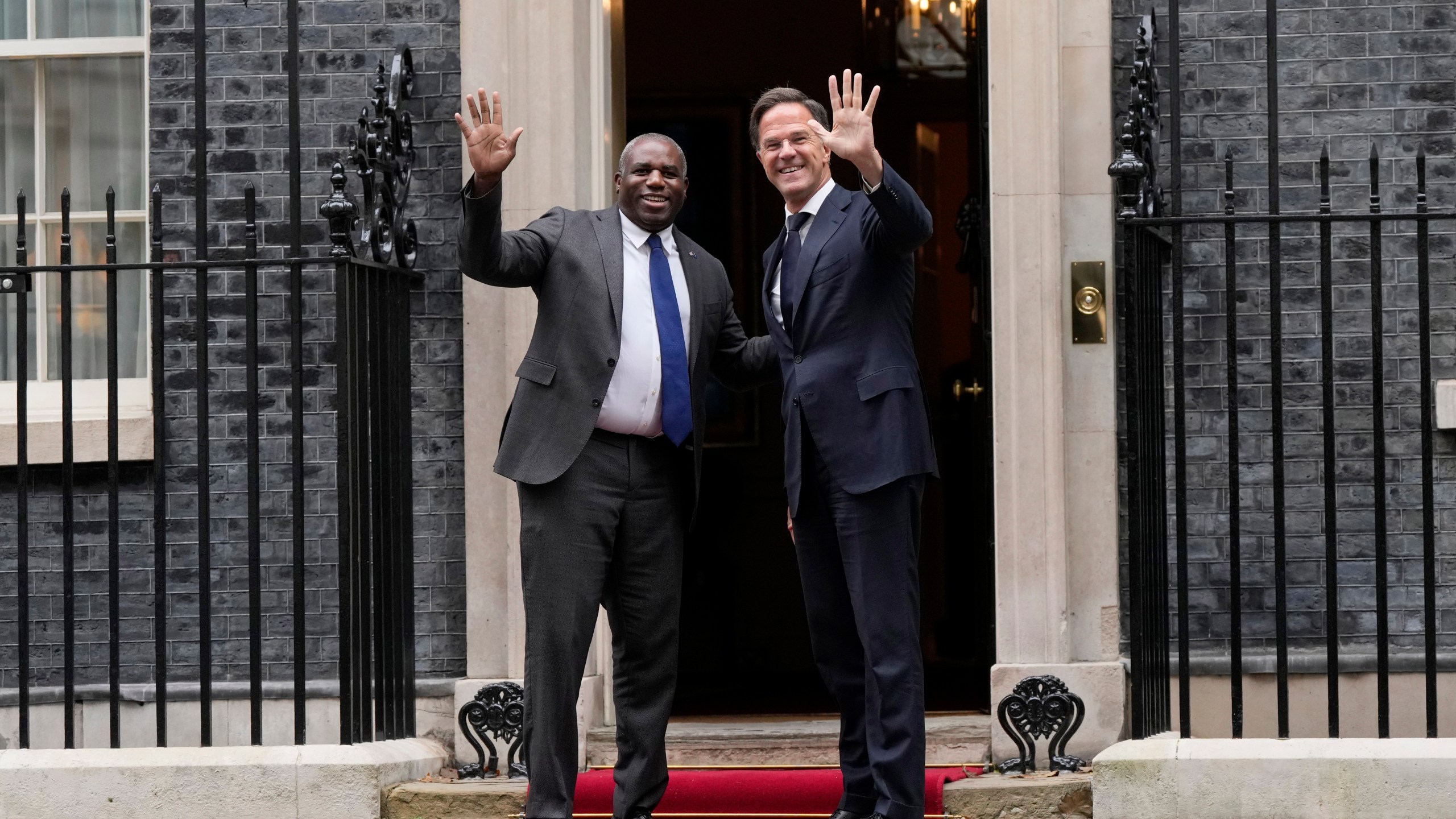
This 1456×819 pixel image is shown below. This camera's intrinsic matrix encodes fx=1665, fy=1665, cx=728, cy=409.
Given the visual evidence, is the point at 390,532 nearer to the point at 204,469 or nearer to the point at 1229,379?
the point at 204,469

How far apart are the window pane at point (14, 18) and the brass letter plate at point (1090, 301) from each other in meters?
4.15

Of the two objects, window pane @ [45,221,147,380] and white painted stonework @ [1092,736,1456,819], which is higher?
window pane @ [45,221,147,380]

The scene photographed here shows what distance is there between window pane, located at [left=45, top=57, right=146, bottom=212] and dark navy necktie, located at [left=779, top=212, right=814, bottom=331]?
3.03m

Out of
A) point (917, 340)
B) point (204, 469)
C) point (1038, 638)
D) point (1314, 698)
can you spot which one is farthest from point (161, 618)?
point (917, 340)

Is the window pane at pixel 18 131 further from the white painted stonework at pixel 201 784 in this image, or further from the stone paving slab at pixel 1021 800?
the stone paving slab at pixel 1021 800

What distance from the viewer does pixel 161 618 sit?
5355 millimetres

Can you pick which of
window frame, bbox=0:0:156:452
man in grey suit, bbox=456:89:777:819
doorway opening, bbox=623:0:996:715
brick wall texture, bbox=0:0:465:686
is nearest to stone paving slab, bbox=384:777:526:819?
brick wall texture, bbox=0:0:465:686

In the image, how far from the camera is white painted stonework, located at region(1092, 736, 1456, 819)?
4.96 m

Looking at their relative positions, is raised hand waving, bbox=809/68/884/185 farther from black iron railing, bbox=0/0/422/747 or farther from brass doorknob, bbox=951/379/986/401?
brass doorknob, bbox=951/379/986/401

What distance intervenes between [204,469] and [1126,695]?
3.20m

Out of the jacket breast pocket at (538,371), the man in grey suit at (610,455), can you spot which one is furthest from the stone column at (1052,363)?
the jacket breast pocket at (538,371)

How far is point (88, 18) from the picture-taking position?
648cm

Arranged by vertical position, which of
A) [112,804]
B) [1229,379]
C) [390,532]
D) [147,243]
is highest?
[147,243]

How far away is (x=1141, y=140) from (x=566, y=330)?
1.95m
